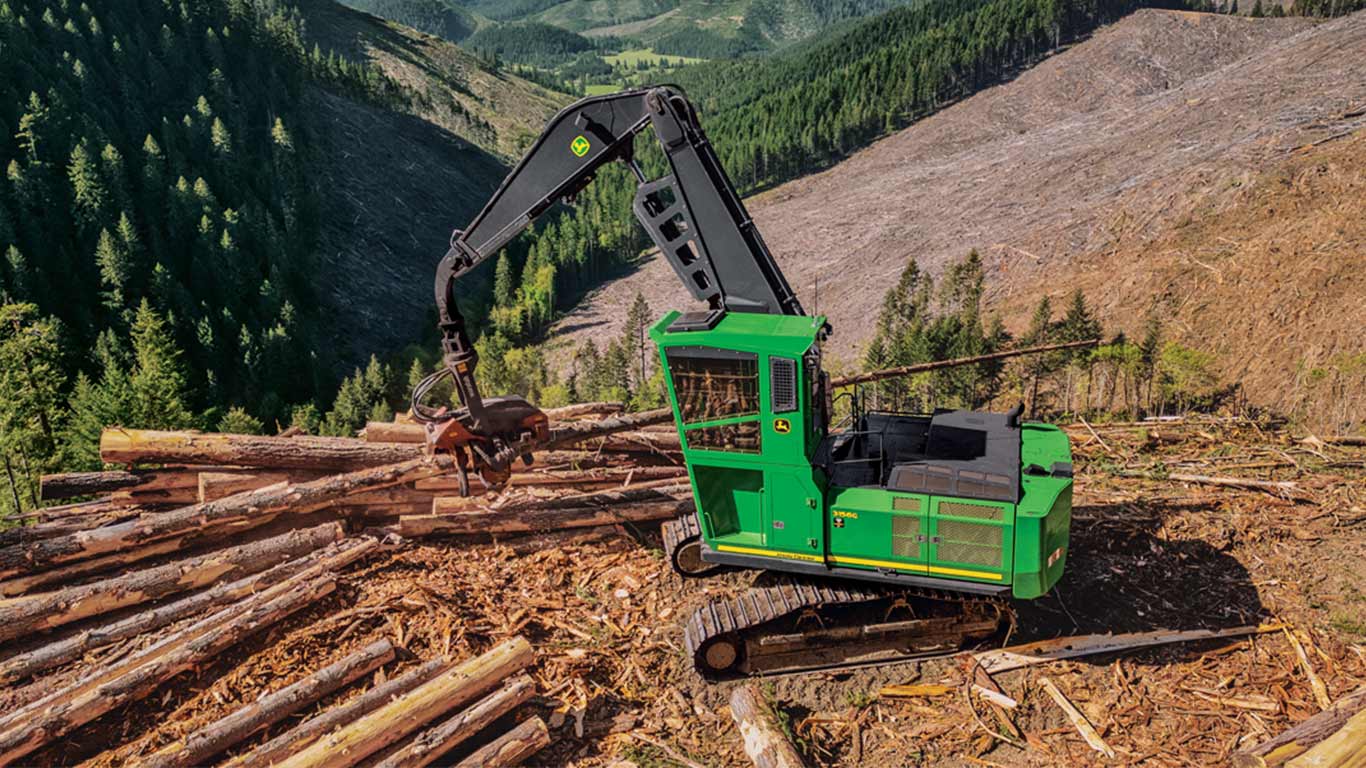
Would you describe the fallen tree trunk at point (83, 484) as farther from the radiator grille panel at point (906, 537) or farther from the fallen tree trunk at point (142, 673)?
the radiator grille panel at point (906, 537)

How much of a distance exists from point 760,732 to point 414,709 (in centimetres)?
405

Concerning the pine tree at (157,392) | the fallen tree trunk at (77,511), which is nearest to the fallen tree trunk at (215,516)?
the fallen tree trunk at (77,511)

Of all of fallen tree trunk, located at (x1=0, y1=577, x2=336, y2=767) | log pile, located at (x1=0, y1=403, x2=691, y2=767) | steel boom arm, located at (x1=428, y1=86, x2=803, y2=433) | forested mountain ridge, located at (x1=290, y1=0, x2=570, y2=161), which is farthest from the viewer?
forested mountain ridge, located at (x1=290, y1=0, x2=570, y2=161)

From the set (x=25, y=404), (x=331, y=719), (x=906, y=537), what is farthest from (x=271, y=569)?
(x=25, y=404)

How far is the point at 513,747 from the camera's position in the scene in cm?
881

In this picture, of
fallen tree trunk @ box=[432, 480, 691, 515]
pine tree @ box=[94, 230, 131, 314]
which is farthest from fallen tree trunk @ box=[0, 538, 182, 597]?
pine tree @ box=[94, 230, 131, 314]

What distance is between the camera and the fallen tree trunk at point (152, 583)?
10.3 m

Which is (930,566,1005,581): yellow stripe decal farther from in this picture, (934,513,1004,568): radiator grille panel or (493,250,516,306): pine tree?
(493,250,516,306): pine tree

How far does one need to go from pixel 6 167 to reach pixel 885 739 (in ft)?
301

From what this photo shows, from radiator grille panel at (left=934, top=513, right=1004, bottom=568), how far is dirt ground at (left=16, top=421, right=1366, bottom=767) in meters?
1.83

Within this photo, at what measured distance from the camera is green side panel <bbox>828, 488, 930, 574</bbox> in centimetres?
986

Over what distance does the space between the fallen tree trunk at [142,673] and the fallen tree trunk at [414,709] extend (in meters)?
2.42

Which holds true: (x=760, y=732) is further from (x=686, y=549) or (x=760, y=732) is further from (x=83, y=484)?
(x=83, y=484)

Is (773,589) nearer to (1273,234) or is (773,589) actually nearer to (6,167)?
(1273,234)
